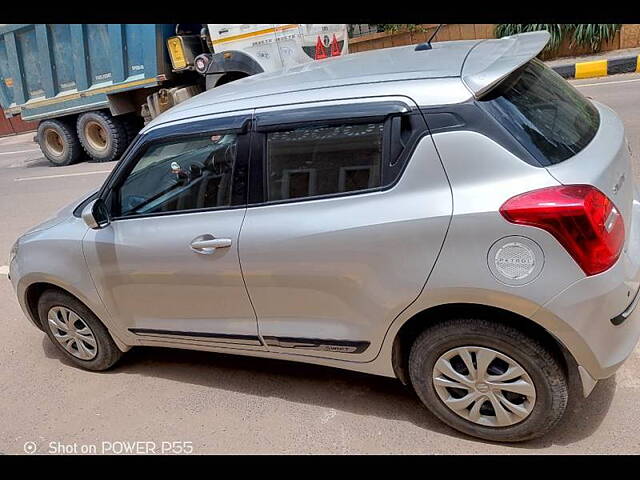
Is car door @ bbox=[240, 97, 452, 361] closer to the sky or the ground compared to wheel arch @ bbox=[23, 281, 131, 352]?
closer to the sky

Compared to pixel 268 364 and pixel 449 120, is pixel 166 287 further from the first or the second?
pixel 449 120

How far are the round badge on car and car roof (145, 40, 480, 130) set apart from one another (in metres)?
0.75

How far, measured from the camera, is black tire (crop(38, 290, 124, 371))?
3299 millimetres

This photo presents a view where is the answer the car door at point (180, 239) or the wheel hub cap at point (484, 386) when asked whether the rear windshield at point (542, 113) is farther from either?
the car door at point (180, 239)

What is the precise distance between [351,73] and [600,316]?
1.53 metres

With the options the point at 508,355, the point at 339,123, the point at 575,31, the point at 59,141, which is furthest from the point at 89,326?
the point at 575,31

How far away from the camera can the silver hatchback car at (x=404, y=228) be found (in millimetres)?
2053

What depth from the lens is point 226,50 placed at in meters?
8.51

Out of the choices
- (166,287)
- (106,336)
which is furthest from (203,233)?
(106,336)

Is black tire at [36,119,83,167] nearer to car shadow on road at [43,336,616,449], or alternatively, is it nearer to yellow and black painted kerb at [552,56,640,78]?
car shadow on road at [43,336,616,449]

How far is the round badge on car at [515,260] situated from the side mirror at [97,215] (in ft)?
6.72

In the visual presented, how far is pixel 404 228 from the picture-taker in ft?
7.20

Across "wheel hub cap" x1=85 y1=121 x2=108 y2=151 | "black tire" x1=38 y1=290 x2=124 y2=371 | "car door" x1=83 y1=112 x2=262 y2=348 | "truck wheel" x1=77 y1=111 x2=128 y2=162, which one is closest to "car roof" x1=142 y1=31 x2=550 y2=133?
"car door" x1=83 y1=112 x2=262 y2=348

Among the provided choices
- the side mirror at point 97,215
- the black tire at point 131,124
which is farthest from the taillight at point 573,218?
the black tire at point 131,124
